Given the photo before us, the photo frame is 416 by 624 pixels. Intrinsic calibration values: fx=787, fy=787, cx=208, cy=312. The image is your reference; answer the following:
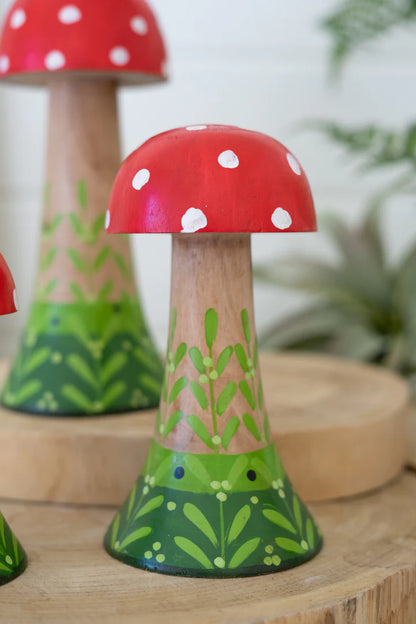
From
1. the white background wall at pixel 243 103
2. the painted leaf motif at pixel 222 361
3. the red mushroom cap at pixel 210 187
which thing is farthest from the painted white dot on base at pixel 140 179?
the white background wall at pixel 243 103

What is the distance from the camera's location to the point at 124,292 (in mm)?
606

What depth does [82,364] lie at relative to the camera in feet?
1.92

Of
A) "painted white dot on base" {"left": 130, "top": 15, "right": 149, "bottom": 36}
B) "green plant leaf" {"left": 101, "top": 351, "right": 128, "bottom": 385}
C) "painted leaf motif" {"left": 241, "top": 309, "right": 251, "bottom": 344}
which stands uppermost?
"painted white dot on base" {"left": 130, "top": 15, "right": 149, "bottom": 36}

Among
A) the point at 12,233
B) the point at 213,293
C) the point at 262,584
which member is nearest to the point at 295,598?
the point at 262,584

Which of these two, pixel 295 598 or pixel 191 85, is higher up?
pixel 191 85

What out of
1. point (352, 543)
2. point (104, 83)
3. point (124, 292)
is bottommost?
point (352, 543)

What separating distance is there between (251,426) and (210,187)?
0.14 m

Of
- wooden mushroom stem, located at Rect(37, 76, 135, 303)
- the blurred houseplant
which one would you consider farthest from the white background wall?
wooden mushroom stem, located at Rect(37, 76, 135, 303)

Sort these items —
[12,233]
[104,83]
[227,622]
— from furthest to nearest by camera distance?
[12,233] < [104,83] < [227,622]

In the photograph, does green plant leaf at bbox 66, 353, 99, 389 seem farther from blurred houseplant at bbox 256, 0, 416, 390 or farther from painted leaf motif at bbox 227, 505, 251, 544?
blurred houseplant at bbox 256, 0, 416, 390

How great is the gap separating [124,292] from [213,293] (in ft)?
0.60

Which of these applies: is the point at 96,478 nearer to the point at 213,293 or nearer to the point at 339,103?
the point at 213,293

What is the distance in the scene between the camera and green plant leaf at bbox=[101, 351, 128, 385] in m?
0.59

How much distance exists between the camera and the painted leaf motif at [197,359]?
17.3 inches
